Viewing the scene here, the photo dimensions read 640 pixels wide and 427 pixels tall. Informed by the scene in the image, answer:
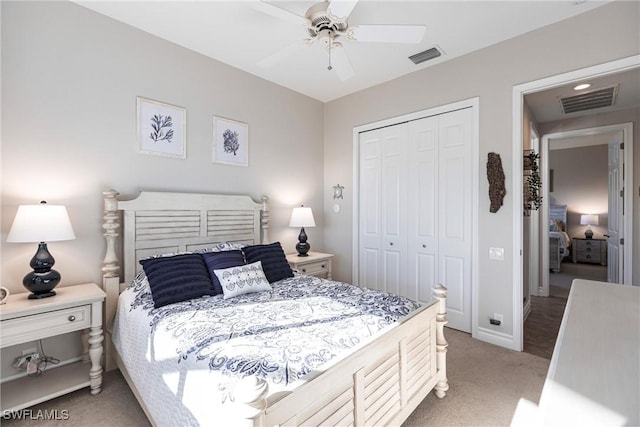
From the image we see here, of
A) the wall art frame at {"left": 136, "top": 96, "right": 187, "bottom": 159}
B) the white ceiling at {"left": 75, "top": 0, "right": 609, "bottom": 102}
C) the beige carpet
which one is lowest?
the beige carpet

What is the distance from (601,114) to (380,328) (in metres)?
4.80

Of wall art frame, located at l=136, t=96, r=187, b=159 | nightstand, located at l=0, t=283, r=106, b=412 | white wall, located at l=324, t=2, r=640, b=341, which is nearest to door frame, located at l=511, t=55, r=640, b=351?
white wall, located at l=324, t=2, r=640, b=341

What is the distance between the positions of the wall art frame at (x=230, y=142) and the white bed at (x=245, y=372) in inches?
22.1

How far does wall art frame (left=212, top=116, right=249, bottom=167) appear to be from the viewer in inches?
130

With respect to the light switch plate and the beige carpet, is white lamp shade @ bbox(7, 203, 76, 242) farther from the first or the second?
the light switch plate

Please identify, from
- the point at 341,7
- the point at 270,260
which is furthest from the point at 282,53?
the point at 270,260

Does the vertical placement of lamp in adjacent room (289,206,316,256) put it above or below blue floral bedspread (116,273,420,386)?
above

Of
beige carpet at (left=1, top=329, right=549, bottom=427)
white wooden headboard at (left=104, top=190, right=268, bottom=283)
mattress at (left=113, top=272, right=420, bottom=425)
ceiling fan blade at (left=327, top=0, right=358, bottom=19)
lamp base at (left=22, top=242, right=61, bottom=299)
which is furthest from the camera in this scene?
white wooden headboard at (left=104, top=190, right=268, bottom=283)

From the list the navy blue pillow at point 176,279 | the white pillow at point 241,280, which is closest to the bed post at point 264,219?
the white pillow at point 241,280

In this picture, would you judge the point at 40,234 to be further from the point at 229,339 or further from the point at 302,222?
the point at 302,222

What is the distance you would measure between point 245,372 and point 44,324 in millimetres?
1630

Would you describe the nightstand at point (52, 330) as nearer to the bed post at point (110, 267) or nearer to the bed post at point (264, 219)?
the bed post at point (110, 267)

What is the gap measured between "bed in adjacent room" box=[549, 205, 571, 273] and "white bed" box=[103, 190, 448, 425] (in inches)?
228

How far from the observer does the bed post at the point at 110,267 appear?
2.45 meters
